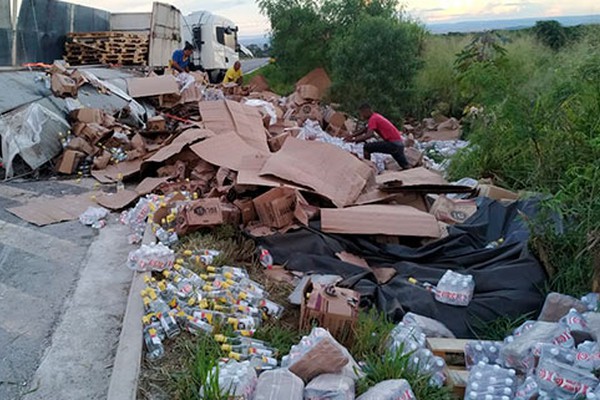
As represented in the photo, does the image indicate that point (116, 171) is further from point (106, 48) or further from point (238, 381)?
point (106, 48)

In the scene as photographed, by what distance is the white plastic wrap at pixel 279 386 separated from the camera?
92.7 inches

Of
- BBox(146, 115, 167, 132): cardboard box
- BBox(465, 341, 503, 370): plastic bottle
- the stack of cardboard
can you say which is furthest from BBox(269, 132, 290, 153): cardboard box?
BBox(465, 341, 503, 370): plastic bottle

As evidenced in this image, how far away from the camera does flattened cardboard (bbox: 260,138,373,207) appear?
4.79 m

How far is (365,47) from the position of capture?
1019cm

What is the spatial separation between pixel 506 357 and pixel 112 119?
21.5 feet

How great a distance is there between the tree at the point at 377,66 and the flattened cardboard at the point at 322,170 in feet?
16.9

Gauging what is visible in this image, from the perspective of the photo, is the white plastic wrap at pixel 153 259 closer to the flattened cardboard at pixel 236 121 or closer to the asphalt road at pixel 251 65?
the flattened cardboard at pixel 236 121

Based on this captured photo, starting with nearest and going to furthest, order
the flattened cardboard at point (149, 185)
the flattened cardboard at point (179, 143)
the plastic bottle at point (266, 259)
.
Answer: the plastic bottle at point (266, 259) < the flattened cardboard at point (149, 185) < the flattened cardboard at point (179, 143)

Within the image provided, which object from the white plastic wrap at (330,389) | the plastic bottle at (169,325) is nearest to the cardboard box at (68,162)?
the plastic bottle at (169,325)

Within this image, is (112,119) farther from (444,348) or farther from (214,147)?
(444,348)

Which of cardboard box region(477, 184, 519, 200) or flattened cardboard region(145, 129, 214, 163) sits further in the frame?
flattened cardboard region(145, 129, 214, 163)

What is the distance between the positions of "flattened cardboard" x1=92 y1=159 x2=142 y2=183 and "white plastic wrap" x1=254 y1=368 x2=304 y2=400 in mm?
4397

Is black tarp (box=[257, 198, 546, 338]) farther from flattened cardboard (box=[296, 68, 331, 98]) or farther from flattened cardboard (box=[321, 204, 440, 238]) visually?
flattened cardboard (box=[296, 68, 331, 98])

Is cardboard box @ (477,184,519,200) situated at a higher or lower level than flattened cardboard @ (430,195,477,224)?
higher
